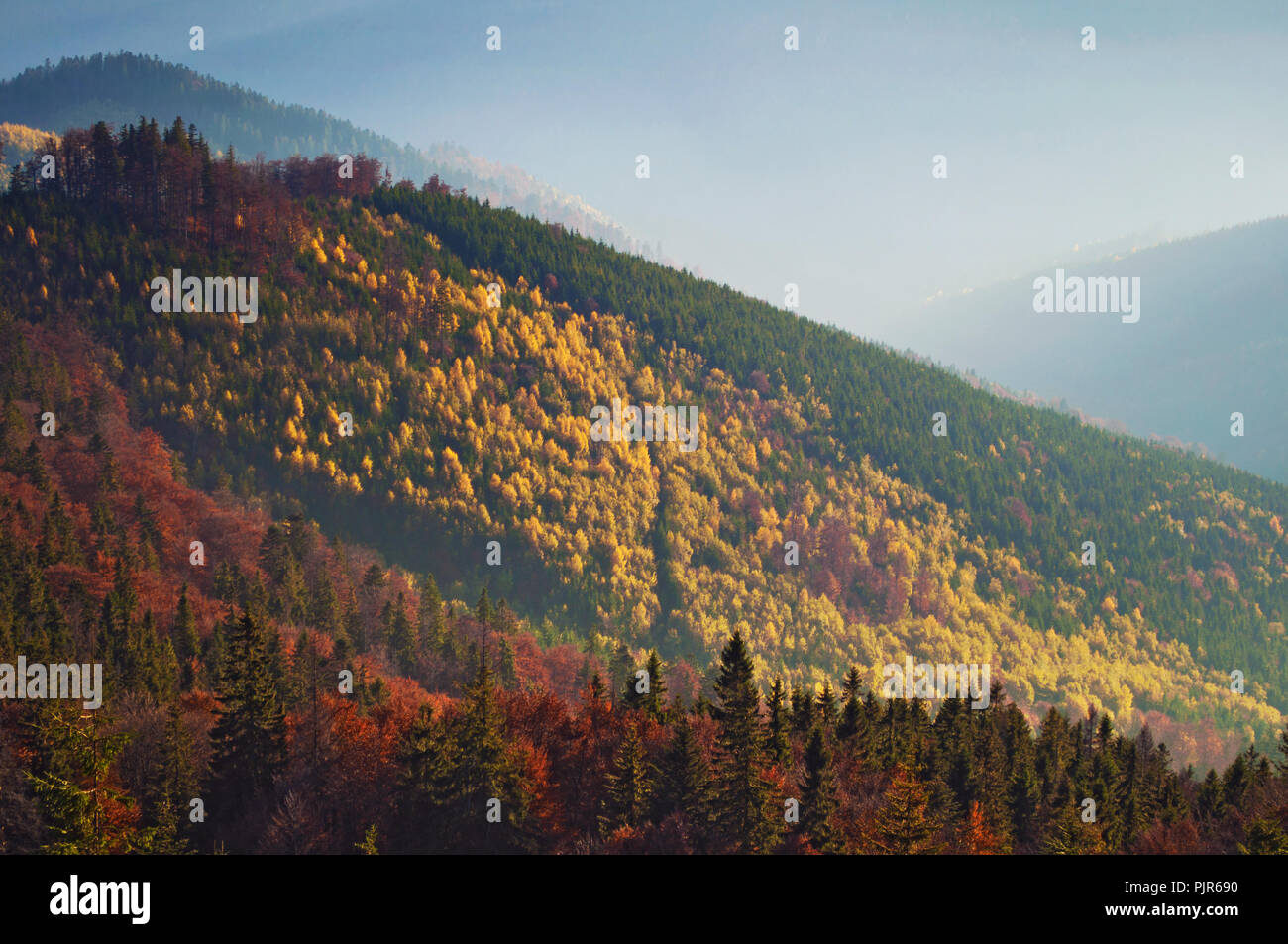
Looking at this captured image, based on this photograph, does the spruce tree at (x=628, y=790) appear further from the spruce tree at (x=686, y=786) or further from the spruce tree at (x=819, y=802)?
the spruce tree at (x=819, y=802)

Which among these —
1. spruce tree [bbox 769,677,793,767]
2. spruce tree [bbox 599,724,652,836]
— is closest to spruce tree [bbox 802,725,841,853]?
spruce tree [bbox 769,677,793,767]

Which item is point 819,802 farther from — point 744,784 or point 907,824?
point 907,824

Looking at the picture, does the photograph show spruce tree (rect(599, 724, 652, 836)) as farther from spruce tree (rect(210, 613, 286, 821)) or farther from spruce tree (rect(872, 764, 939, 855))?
spruce tree (rect(210, 613, 286, 821))

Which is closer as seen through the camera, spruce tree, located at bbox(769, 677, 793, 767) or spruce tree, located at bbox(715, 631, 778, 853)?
spruce tree, located at bbox(715, 631, 778, 853)

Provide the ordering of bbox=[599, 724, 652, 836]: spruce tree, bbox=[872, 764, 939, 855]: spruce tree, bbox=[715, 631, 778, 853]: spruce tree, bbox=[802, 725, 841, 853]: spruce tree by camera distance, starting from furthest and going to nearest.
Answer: bbox=[599, 724, 652, 836]: spruce tree
bbox=[802, 725, 841, 853]: spruce tree
bbox=[715, 631, 778, 853]: spruce tree
bbox=[872, 764, 939, 855]: spruce tree

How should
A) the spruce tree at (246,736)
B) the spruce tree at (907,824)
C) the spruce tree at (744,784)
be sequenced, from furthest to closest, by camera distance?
the spruce tree at (246,736)
the spruce tree at (744,784)
the spruce tree at (907,824)

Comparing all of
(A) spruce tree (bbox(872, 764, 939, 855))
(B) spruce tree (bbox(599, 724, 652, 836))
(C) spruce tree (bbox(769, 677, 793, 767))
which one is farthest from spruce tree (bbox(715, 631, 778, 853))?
(C) spruce tree (bbox(769, 677, 793, 767))

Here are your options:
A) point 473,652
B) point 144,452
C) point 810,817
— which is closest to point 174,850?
point 810,817

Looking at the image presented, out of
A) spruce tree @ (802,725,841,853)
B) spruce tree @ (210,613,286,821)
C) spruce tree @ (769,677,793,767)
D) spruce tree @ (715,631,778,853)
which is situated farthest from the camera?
spruce tree @ (769,677,793,767)

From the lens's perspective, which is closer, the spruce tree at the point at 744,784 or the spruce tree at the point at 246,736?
the spruce tree at the point at 744,784

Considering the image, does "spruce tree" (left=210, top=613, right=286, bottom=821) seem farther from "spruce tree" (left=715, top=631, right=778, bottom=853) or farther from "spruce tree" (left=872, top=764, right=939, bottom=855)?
"spruce tree" (left=872, top=764, right=939, bottom=855)

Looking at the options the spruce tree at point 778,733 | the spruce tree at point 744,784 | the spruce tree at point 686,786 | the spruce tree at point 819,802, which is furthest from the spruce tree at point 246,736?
the spruce tree at point 819,802
